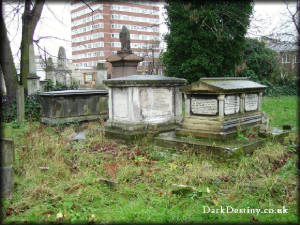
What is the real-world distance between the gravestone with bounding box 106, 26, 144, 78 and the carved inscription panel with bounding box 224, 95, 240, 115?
5547 mm

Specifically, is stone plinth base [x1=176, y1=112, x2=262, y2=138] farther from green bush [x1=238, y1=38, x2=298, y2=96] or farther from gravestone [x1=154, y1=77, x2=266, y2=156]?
green bush [x1=238, y1=38, x2=298, y2=96]

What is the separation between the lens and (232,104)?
657cm

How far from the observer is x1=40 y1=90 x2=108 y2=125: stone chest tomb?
31.9ft

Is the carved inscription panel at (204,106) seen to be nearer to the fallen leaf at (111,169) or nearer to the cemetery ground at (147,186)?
the cemetery ground at (147,186)

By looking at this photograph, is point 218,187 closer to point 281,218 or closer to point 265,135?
point 281,218

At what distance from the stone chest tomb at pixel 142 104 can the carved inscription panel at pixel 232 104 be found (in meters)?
1.79

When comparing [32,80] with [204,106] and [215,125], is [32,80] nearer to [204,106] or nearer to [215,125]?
[204,106]

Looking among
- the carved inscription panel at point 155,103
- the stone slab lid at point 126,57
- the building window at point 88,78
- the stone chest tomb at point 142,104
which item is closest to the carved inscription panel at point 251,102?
the stone chest tomb at point 142,104

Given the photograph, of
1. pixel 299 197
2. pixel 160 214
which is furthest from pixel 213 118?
pixel 160 214

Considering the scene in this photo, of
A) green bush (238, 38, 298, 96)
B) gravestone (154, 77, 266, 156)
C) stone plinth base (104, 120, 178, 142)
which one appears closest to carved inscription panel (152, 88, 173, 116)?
stone plinth base (104, 120, 178, 142)

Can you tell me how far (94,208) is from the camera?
3621 mm

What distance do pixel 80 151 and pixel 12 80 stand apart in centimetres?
746

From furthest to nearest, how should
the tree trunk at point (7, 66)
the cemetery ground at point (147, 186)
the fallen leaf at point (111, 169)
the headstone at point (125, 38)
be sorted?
the tree trunk at point (7, 66) < the headstone at point (125, 38) < the fallen leaf at point (111, 169) < the cemetery ground at point (147, 186)

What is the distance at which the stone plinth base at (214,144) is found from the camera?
5457mm
